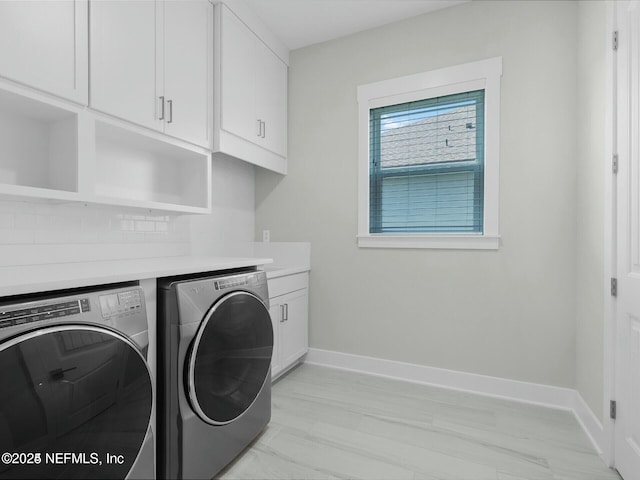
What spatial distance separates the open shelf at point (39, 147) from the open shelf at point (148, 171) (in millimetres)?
Result: 138

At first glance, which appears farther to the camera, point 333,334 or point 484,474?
point 333,334

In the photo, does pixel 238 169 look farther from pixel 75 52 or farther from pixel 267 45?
pixel 75 52

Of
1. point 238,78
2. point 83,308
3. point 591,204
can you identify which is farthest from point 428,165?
point 83,308

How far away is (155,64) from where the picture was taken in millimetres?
1744

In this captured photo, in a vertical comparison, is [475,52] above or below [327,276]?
above

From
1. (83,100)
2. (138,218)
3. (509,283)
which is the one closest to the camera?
(83,100)

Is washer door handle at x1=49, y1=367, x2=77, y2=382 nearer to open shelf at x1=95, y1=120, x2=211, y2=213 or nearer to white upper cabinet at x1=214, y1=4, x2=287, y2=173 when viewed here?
open shelf at x1=95, y1=120, x2=211, y2=213

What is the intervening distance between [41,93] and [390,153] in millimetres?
2065

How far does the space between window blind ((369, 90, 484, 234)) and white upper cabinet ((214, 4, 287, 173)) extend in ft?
2.53

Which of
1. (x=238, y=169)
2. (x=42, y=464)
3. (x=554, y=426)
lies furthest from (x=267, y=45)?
(x=554, y=426)

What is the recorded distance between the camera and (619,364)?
152cm

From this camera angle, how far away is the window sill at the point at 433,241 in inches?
90.1

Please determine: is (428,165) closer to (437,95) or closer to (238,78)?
(437,95)

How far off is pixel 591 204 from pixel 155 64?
94.7 inches
